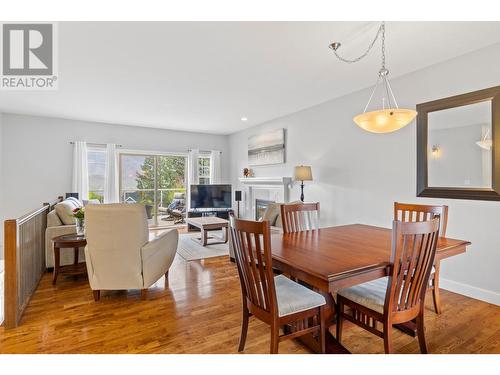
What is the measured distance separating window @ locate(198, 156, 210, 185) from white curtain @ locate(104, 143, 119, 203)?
6.62 feet

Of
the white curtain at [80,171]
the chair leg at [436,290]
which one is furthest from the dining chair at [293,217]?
the white curtain at [80,171]

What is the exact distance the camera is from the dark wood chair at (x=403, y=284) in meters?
1.47

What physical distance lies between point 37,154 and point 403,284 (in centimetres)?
645

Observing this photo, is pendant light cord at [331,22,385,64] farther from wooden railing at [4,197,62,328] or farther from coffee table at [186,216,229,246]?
wooden railing at [4,197,62,328]

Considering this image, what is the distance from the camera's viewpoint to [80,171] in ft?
18.2

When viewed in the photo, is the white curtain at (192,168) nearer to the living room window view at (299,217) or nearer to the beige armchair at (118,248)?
the living room window view at (299,217)

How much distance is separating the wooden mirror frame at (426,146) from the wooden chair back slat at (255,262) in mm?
2397

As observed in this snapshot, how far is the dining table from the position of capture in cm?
142

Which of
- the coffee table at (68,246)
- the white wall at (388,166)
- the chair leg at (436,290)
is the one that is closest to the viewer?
the chair leg at (436,290)

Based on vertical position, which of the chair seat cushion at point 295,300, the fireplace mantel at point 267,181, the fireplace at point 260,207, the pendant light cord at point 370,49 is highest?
the pendant light cord at point 370,49

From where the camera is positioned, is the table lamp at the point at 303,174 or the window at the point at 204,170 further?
the window at the point at 204,170

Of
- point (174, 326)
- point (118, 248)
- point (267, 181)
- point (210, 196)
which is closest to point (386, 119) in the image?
point (174, 326)

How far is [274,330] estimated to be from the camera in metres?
1.54
